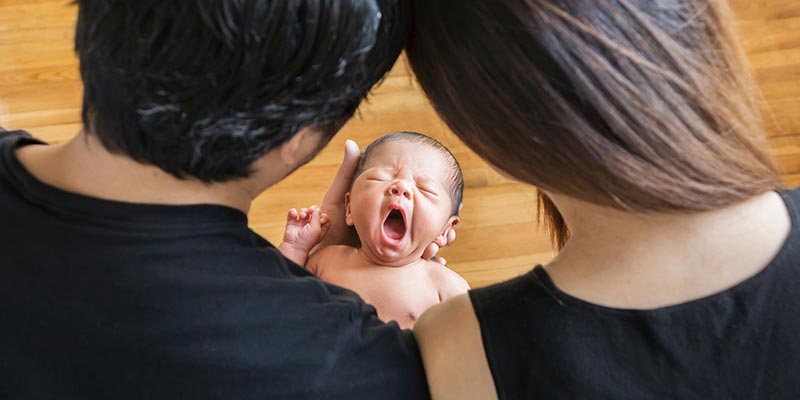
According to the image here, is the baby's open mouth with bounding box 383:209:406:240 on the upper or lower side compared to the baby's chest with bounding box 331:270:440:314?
upper

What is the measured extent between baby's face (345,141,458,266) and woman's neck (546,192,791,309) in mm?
578

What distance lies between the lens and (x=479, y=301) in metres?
0.72

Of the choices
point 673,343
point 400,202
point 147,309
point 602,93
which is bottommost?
point 400,202

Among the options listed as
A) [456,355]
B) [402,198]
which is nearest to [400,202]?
[402,198]

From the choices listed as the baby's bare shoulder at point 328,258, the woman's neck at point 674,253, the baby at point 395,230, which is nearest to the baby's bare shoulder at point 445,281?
the baby at point 395,230

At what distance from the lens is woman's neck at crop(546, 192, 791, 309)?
654 mm

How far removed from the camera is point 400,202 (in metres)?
1.22

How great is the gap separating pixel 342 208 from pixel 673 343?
0.79m

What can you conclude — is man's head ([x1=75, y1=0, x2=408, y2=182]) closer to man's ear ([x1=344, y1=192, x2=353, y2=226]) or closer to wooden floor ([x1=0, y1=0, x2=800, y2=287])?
man's ear ([x1=344, y1=192, x2=353, y2=226])

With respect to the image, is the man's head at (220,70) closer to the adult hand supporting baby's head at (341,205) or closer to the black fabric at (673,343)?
the black fabric at (673,343)

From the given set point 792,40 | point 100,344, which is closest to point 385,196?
point 100,344

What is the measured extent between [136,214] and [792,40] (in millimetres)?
1640

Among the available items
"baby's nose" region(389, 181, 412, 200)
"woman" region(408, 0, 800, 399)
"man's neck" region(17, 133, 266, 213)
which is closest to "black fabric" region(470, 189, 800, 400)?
"woman" region(408, 0, 800, 399)

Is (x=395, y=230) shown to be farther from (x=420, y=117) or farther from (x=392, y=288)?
(x=420, y=117)
